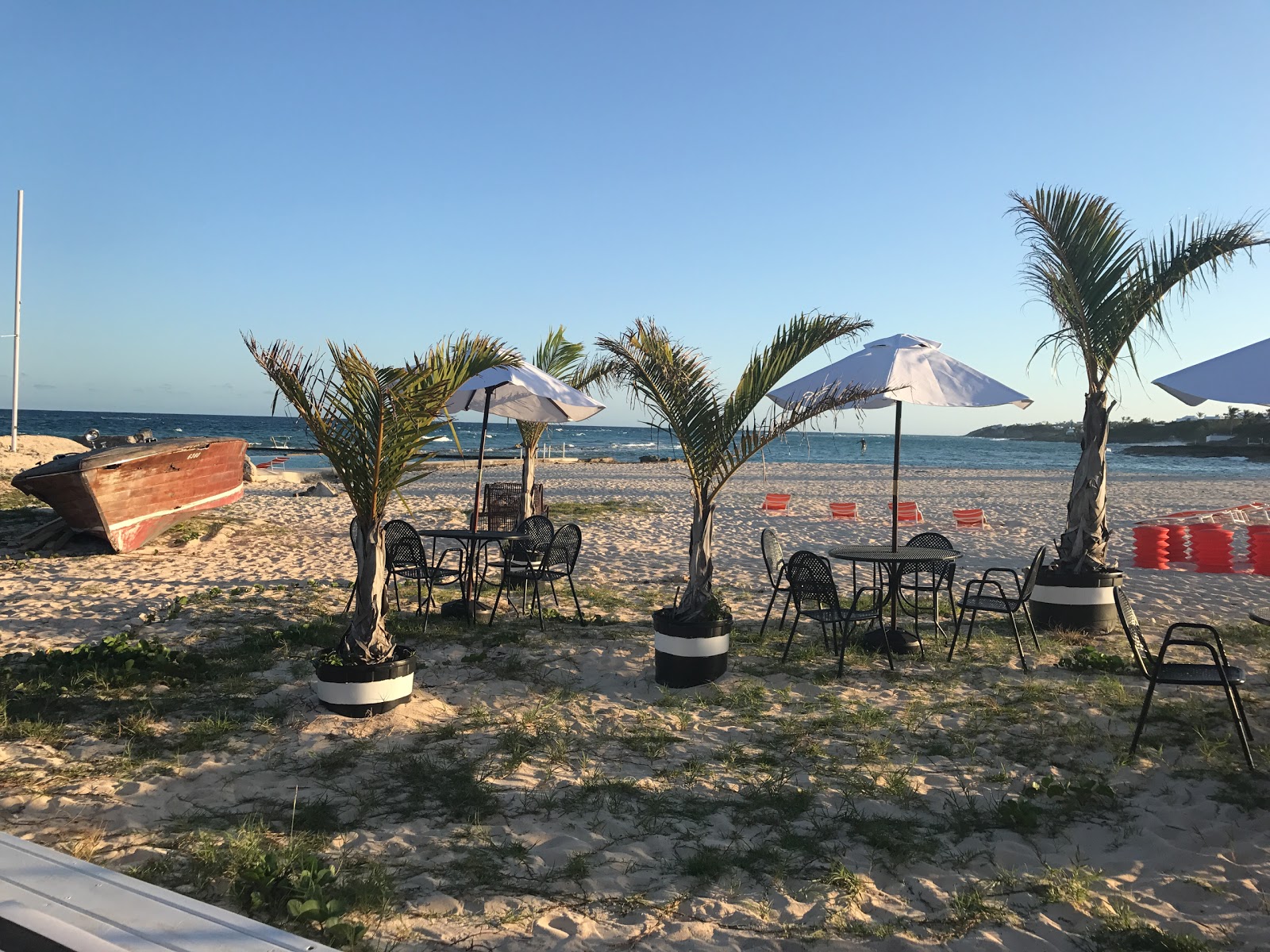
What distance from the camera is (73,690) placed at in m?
5.05

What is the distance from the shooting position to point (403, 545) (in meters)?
7.04

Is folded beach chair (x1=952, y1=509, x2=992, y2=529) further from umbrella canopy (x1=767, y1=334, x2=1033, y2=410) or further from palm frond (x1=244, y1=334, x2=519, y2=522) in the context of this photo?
palm frond (x1=244, y1=334, x2=519, y2=522)

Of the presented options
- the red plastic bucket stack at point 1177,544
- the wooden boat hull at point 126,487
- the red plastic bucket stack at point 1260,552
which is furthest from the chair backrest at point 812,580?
the wooden boat hull at point 126,487

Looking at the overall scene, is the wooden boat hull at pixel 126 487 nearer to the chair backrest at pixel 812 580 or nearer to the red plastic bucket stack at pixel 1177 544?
the chair backrest at pixel 812 580

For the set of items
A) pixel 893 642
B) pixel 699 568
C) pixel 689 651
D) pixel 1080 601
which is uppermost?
pixel 699 568

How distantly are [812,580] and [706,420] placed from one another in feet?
4.60

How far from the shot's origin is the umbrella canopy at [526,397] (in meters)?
7.13

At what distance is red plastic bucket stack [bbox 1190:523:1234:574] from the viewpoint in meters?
10.2

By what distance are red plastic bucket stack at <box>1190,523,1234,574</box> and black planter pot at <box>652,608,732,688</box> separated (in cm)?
783

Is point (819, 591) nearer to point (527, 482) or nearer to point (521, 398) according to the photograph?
point (521, 398)

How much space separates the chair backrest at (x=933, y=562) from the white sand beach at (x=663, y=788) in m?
0.71

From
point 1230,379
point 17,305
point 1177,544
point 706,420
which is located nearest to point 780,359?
point 706,420

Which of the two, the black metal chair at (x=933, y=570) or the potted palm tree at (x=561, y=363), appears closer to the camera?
the black metal chair at (x=933, y=570)

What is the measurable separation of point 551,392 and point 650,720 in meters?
3.34
